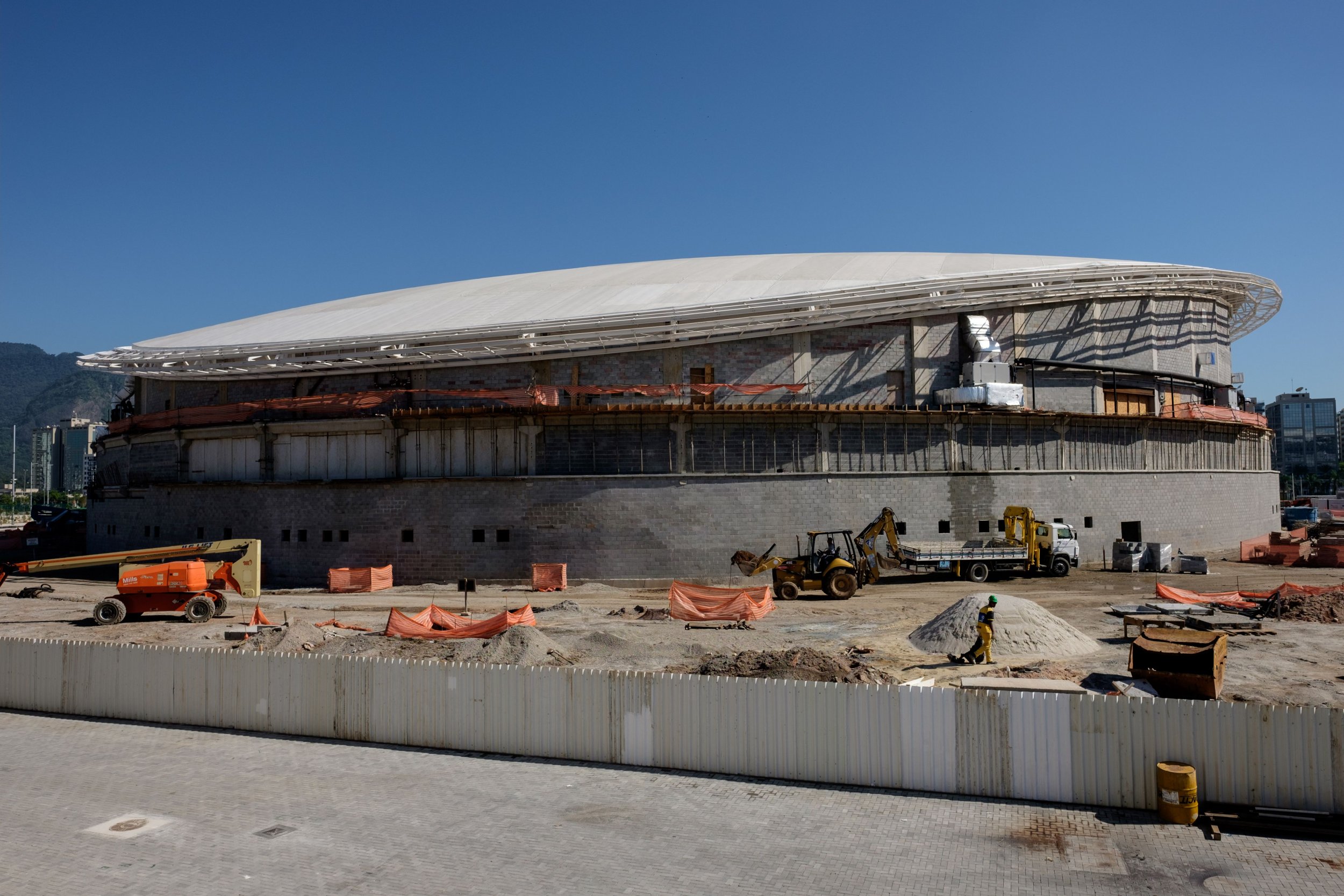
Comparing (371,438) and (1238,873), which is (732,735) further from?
(371,438)

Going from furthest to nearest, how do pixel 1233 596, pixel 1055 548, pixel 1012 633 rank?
pixel 1055 548 → pixel 1233 596 → pixel 1012 633

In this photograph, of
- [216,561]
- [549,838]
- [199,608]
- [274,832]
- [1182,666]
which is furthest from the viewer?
[216,561]

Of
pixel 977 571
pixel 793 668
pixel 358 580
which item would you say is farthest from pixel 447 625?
pixel 977 571

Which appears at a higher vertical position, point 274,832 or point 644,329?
point 644,329

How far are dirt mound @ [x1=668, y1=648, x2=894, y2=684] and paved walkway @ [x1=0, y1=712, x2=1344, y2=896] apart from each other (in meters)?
4.65

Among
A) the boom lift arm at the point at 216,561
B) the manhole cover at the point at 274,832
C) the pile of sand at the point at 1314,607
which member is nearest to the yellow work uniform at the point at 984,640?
the pile of sand at the point at 1314,607

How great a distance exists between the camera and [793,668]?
60.1 feet

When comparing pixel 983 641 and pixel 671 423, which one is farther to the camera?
pixel 671 423

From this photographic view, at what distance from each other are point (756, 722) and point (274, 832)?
6.84m

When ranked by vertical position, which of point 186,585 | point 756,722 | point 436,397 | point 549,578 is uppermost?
point 436,397

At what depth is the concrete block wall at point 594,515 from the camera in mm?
35781

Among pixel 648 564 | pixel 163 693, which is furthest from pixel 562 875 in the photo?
pixel 648 564

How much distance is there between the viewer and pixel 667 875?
1045 cm

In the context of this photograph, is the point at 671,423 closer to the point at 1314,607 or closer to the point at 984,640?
the point at 984,640
